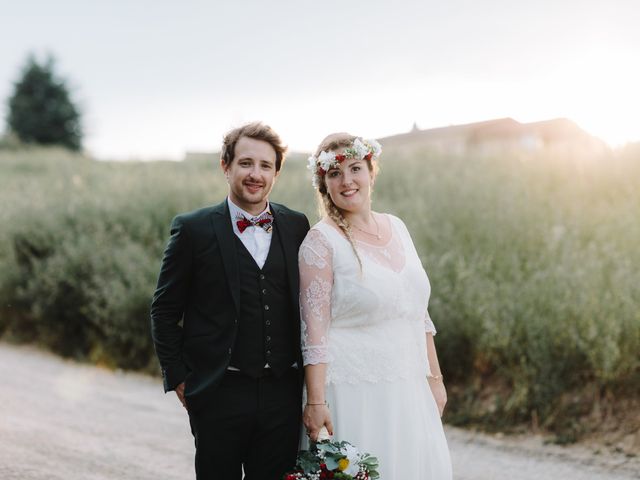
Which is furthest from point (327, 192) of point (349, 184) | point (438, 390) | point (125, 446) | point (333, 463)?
point (125, 446)

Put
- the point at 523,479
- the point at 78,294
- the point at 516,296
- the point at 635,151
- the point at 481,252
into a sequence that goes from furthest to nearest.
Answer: the point at 635,151 → the point at 78,294 → the point at 481,252 → the point at 516,296 → the point at 523,479

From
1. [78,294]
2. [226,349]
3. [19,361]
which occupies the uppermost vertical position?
[226,349]

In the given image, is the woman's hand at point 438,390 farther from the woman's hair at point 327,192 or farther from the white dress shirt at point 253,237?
the white dress shirt at point 253,237

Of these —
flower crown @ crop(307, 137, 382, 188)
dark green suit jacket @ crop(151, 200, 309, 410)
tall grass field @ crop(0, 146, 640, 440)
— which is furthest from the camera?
tall grass field @ crop(0, 146, 640, 440)

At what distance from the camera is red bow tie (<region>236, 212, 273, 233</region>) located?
3.00 meters

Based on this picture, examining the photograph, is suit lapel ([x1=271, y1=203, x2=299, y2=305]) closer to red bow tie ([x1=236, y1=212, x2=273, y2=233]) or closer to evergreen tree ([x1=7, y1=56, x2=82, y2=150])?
red bow tie ([x1=236, y1=212, x2=273, y2=233])

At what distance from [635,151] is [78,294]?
958cm

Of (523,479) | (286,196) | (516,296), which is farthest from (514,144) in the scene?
(523,479)

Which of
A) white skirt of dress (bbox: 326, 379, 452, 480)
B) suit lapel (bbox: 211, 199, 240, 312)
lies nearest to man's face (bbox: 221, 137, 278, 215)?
suit lapel (bbox: 211, 199, 240, 312)

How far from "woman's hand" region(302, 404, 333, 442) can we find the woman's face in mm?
924

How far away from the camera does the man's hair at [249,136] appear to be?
296 centimetres

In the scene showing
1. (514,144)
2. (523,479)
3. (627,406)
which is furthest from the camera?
(514,144)

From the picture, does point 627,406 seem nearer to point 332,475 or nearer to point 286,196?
point 332,475

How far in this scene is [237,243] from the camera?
2.96 metres
